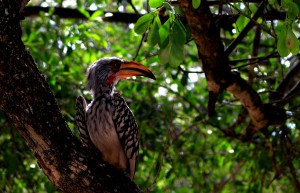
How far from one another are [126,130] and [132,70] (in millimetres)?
492

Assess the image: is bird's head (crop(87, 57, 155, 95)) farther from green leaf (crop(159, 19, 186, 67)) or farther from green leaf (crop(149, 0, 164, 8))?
green leaf (crop(149, 0, 164, 8))

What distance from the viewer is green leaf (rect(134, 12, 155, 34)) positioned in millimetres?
3180

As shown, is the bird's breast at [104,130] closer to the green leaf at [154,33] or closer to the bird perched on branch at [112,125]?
the bird perched on branch at [112,125]

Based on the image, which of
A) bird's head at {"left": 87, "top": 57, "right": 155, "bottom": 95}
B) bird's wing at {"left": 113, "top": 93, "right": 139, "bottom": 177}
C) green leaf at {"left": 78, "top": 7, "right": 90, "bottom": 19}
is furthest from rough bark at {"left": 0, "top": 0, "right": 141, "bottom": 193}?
green leaf at {"left": 78, "top": 7, "right": 90, "bottom": 19}

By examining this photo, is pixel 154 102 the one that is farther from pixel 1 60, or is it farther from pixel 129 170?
pixel 1 60

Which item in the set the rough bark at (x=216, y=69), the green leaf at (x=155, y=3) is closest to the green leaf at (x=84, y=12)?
the rough bark at (x=216, y=69)

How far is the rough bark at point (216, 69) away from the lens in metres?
3.71

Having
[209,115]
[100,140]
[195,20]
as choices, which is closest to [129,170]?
[100,140]

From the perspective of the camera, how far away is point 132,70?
15.9 ft

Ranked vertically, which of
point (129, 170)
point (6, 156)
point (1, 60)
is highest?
point (1, 60)

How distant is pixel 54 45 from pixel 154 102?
4.01ft

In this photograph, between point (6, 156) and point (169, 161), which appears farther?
point (169, 161)

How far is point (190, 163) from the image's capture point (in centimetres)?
655

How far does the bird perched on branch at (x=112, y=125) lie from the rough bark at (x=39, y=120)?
4.32ft
